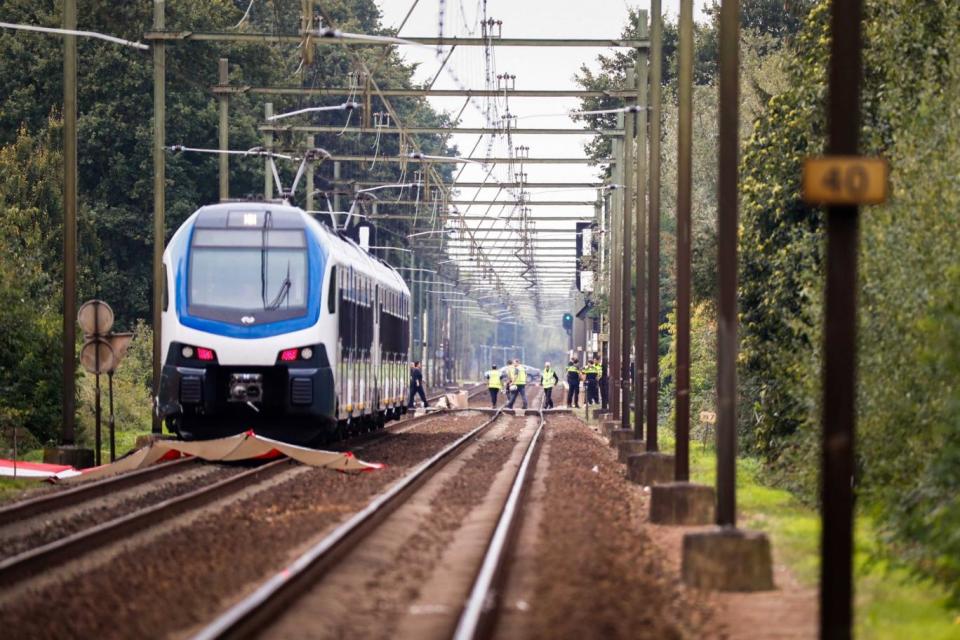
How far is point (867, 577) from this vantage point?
1381 cm

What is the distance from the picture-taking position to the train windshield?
26.3m

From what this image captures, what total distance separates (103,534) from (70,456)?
1143 cm

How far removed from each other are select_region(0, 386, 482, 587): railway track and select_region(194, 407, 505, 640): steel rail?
6.34ft

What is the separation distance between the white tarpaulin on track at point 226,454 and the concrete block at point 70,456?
52 centimetres

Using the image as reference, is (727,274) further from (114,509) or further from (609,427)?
(609,427)

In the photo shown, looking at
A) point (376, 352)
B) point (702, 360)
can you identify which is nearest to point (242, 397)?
point (376, 352)

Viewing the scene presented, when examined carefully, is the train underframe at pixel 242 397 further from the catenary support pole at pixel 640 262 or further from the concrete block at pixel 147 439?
the catenary support pole at pixel 640 262

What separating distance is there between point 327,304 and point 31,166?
25.3 metres

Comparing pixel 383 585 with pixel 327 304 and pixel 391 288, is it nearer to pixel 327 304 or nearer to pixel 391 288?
pixel 327 304

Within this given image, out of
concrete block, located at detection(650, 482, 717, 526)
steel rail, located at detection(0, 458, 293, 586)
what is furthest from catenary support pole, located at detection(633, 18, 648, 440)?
concrete block, located at detection(650, 482, 717, 526)

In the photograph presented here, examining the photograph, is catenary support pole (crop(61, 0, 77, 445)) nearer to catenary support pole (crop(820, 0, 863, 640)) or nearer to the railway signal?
the railway signal

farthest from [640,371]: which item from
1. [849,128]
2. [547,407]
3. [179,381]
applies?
[547,407]

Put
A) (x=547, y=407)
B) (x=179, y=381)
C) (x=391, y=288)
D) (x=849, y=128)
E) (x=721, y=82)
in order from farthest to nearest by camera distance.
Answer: (x=547, y=407) < (x=391, y=288) < (x=179, y=381) < (x=721, y=82) < (x=849, y=128)

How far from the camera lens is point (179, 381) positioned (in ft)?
85.0
